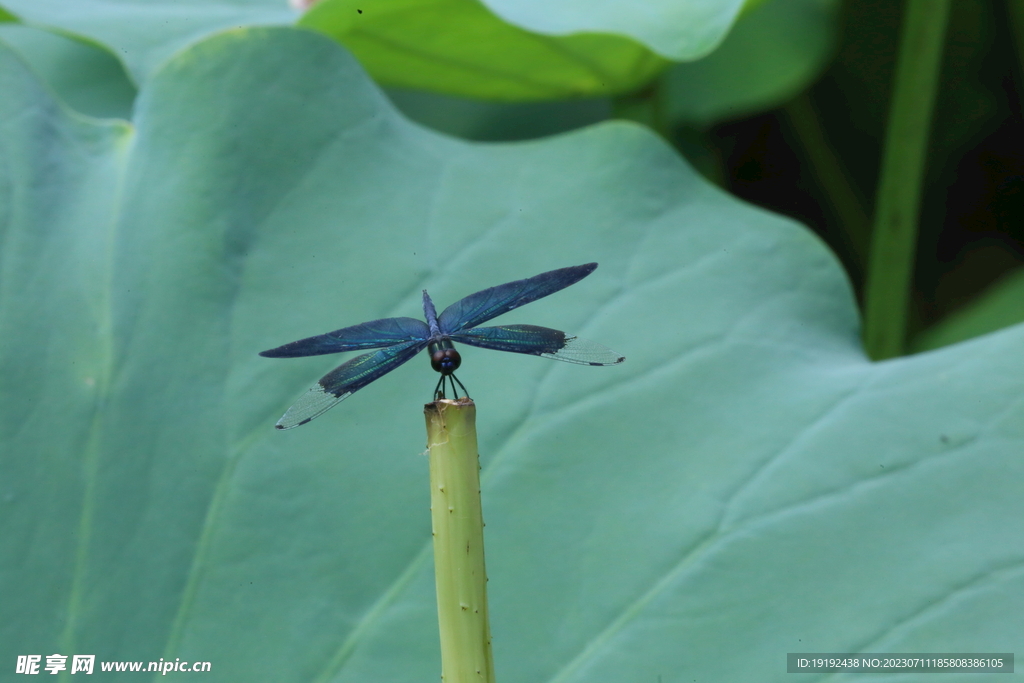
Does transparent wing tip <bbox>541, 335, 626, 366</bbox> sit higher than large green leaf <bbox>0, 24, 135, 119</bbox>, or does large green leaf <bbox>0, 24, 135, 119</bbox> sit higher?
large green leaf <bbox>0, 24, 135, 119</bbox>

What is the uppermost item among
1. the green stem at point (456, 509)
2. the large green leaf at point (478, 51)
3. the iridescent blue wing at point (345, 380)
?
the large green leaf at point (478, 51)

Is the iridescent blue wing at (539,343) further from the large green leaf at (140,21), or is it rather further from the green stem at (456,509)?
the large green leaf at (140,21)

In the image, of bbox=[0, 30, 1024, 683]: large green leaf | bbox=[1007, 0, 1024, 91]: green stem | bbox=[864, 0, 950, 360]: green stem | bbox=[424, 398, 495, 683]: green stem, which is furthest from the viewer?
bbox=[1007, 0, 1024, 91]: green stem

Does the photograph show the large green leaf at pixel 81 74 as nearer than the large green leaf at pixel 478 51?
No

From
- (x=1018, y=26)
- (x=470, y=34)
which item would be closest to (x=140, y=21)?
(x=470, y=34)

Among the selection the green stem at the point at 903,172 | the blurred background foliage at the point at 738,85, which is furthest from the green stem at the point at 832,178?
the green stem at the point at 903,172

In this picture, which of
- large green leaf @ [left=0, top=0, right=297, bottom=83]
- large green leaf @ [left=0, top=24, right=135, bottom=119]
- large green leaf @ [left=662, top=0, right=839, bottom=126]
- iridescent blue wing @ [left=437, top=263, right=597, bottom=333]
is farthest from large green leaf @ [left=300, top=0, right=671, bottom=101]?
iridescent blue wing @ [left=437, top=263, right=597, bottom=333]

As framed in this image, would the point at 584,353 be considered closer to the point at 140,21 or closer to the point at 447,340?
the point at 447,340

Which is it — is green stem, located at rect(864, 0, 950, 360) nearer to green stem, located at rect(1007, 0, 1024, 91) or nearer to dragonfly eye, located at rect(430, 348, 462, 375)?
green stem, located at rect(1007, 0, 1024, 91)
